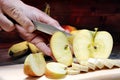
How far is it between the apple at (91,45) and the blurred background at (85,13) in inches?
17.5

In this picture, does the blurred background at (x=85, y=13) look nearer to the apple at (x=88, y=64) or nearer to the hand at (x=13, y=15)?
the hand at (x=13, y=15)

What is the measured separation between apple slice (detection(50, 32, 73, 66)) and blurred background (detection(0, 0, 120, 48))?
512 mm

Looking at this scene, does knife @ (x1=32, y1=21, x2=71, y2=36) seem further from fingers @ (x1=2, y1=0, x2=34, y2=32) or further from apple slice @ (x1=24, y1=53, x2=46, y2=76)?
apple slice @ (x1=24, y1=53, x2=46, y2=76)

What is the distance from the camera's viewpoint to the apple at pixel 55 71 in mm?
833

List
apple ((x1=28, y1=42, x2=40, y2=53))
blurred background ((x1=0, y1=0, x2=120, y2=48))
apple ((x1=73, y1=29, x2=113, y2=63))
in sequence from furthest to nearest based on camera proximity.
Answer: blurred background ((x1=0, y1=0, x2=120, y2=48))
apple ((x1=28, y1=42, x2=40, y2=53))
apple ((x1=73, y1=29, x2=113, y2=63))

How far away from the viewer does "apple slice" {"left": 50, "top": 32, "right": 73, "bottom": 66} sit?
0.91 m

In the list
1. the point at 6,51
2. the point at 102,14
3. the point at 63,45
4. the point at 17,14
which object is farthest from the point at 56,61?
the point at 102,14

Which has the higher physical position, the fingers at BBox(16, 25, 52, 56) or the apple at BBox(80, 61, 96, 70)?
the fingers at BBox(16, 25, 52, 56)

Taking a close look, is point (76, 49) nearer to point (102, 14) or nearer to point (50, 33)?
point (50, 33)

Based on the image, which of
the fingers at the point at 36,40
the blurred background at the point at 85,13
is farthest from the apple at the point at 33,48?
the blurred background at the point at 85,13

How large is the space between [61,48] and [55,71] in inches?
4.2

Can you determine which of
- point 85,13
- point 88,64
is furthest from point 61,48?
point 85,13

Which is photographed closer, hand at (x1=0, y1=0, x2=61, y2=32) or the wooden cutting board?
the wooden cutting board

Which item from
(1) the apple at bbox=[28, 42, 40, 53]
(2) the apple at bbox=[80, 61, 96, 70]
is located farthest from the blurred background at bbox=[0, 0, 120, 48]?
(2) the apple at bbox=[80, 61, 96, 70]
